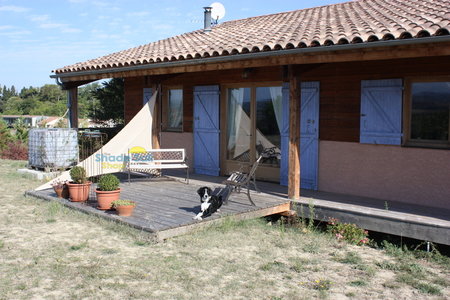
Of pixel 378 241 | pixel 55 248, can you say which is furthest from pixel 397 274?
pixel 55 248

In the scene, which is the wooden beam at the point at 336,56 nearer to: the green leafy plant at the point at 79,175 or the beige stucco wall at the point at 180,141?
the beige stucco wall at the point at 180,141

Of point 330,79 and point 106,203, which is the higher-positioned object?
point 330,79

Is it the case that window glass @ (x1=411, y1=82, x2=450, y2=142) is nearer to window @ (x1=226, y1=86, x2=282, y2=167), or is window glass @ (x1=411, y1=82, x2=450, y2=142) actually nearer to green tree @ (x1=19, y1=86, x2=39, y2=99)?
window @ (x1=226, y1=86, x2=282, y2=167)

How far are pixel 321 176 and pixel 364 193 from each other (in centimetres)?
79

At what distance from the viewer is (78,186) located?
708 cm

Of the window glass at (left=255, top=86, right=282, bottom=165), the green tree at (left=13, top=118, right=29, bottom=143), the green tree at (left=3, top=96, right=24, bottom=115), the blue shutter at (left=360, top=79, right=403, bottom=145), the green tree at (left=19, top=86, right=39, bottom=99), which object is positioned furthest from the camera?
the green tree at (left=19, top=86, right=39, bottom=99)

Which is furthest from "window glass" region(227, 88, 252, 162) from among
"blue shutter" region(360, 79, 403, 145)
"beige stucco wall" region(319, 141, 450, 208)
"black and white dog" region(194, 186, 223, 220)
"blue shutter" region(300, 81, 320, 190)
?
"black and white dog" region(194, 186, 223, 220)

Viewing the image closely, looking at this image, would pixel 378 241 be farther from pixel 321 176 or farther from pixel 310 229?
pixel 321 176

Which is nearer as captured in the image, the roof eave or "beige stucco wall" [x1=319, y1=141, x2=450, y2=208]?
the roof eave

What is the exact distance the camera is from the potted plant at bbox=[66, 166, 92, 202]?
7.08 m

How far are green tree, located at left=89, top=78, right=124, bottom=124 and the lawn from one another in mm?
11849

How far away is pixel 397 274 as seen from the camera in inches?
186

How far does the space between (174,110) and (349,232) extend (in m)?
5.57

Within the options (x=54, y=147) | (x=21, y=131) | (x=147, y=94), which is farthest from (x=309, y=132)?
(x=21, y=131)
